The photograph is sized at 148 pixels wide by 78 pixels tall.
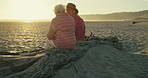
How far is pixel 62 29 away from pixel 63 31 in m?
0.08

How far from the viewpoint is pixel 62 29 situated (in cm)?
491

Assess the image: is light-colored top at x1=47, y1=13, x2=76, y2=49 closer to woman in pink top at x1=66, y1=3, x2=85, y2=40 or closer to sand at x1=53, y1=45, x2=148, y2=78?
sand at x1=53, y1=45, x2=148, y2=78

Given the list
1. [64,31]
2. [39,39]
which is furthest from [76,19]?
[39,39]

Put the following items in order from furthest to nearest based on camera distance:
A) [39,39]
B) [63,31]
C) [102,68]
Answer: [39,39] → [63,31] → [102,68]

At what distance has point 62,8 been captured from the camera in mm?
4914

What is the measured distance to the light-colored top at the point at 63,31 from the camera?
4.88 meters

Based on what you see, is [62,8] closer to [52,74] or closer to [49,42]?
[49,42]

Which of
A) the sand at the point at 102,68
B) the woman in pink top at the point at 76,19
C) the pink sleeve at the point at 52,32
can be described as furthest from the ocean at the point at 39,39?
the sand at the point at 102,68

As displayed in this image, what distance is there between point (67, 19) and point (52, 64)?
1.57 metres

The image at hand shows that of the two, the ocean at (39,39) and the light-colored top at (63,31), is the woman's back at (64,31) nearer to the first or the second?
the light-colored top at (63,31)

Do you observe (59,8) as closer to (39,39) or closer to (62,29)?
(62,29)

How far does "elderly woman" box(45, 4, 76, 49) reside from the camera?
4.89 metres

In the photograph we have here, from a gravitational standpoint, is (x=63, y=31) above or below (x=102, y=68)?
above

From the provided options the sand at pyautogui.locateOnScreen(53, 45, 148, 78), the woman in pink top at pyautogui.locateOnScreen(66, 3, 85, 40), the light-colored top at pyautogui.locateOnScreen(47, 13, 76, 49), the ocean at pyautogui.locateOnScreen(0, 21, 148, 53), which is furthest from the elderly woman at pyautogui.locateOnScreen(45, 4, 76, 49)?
the ocean at pyautogui.locateOnScreen(0, 21, 148, 53)
